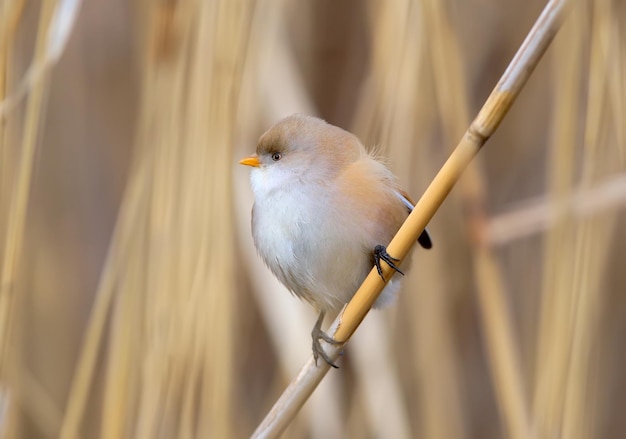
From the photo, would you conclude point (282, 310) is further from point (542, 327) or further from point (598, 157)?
point (598, 157)

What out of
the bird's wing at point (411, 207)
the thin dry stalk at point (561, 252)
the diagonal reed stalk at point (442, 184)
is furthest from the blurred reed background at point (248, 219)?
the diagonal reed stalk at point (442, 184)

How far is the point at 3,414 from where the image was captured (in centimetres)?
138

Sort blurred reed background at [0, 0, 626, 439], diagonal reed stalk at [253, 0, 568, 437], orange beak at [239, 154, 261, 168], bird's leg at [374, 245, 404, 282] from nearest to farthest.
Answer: diagonal reed stalk at [253, 0, 568, 437]
bird's leg at [374, 245, 404, 282]
blurred reed background at [0, 0, 626, 439]
orange beak at [239, 154, 261, 168]

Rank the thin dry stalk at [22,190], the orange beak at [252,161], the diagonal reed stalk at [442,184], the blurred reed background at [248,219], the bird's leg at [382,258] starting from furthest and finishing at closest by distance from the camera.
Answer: the orange beak at [252,161], the blurred reed background at [248,219], the thin dry stalk at [22,190], the bird's leg at [382,258], the diagonal reed stalk at [442,184]

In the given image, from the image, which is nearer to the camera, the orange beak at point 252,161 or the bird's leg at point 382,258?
the bird's leg at point 382,258

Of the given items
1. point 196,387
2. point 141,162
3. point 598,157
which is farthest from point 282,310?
point 598,157

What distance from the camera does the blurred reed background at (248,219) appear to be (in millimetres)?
1245

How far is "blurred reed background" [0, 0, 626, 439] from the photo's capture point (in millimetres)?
1245

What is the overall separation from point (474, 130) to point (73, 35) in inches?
59.1

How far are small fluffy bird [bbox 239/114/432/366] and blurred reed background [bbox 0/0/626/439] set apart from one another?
96mm

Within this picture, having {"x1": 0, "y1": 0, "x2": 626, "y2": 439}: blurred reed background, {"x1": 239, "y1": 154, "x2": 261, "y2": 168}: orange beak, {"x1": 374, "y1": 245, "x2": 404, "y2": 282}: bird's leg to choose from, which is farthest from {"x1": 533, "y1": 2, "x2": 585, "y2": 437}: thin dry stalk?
{"x1": 239, "y1": 154, "x2": 261, "y2": 168}: orange beak

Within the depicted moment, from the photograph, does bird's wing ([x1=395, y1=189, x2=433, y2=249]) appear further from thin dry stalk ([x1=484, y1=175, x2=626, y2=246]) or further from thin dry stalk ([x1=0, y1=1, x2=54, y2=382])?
thin dry stalk ([x1=0, y1=1, x2=54, y2=382])

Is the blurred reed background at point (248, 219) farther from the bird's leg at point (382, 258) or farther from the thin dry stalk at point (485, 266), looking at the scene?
the bird's leg at point (382, 258)

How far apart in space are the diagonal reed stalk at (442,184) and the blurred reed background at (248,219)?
0.26 metres
